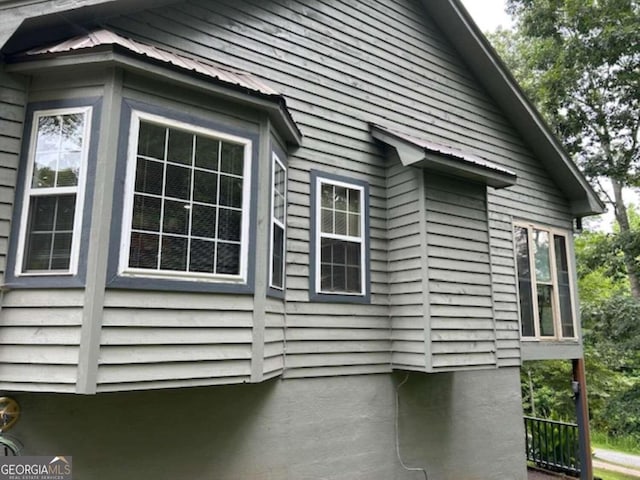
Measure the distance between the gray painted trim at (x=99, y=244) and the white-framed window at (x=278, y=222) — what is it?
160 centimetres

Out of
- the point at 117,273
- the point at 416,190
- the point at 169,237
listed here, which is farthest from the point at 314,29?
the point at 117,273

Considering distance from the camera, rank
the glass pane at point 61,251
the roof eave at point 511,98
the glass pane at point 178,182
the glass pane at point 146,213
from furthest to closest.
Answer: the roof eave at point 511,98 → the glass pane at point 178,182 → the glass pane at point 146,213 → the glass pane at point 61,251

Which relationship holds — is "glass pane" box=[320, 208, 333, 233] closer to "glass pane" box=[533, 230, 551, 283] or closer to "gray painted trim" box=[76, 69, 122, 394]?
"gray painted trim" box=[76, 69, 122, 394]

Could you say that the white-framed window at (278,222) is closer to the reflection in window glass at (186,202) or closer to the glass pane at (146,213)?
the reflection in window glass at (186,202)

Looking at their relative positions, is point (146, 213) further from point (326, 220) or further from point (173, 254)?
point (326, 220)

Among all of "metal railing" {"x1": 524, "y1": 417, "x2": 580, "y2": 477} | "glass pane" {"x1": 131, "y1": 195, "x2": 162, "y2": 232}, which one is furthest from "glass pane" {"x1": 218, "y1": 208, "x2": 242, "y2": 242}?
"metal railing" {"x1": 524, "y1": 417, "x2": 580, "y2": 477}

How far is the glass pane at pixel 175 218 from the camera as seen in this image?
12.8 feet

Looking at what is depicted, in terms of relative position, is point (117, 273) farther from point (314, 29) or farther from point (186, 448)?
point (314, 29)

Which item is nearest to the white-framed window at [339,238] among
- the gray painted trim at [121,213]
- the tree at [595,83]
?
the gray painted trim at [121,213]

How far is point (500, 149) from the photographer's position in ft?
26.1

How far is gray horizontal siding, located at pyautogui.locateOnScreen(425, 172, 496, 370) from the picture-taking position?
216 inches

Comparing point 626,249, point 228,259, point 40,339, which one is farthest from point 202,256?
point 626,249

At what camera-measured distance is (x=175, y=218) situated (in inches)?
155

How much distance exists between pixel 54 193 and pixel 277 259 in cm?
223
